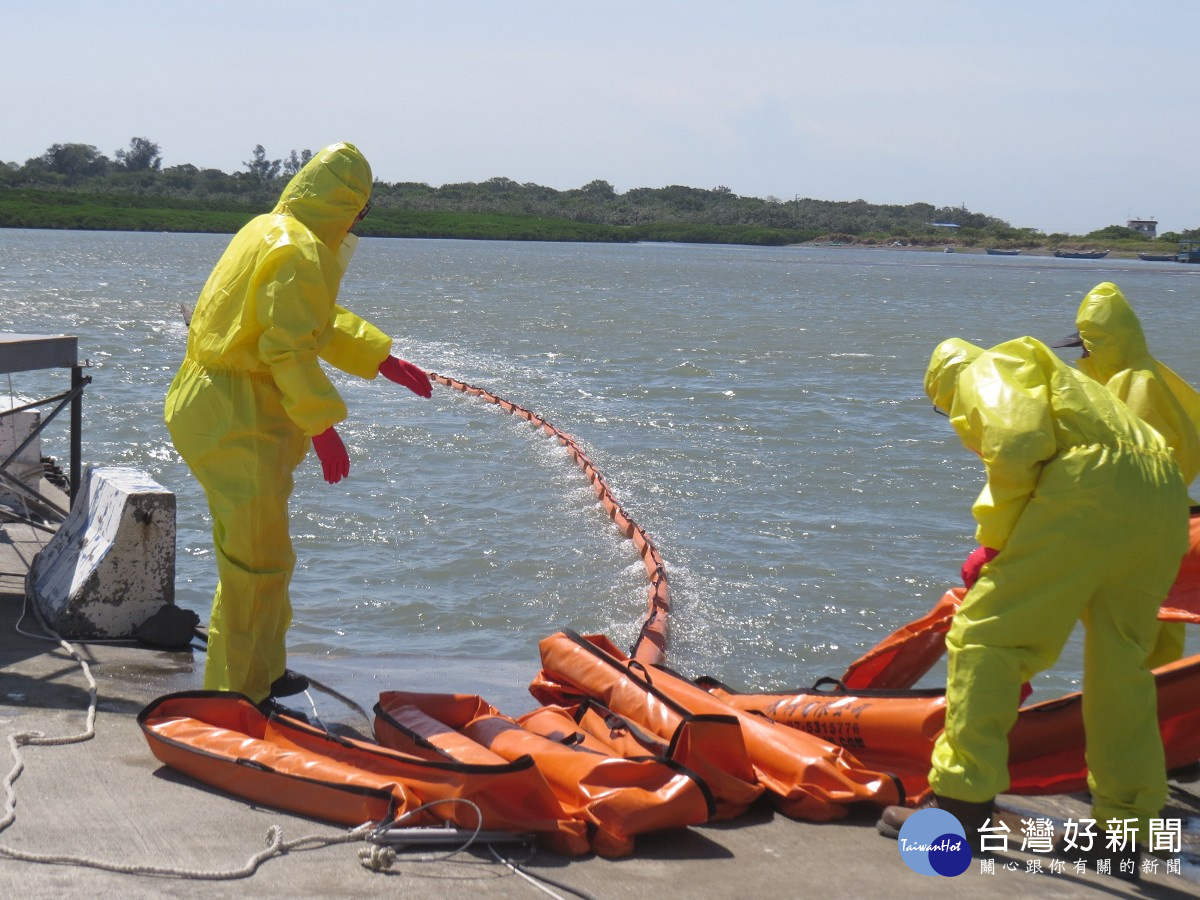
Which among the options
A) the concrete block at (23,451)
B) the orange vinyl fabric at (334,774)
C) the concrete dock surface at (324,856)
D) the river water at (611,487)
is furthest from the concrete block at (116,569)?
the concrete block at (23,451)

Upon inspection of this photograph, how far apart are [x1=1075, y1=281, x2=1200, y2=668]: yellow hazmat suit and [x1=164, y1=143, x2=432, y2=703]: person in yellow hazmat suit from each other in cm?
284

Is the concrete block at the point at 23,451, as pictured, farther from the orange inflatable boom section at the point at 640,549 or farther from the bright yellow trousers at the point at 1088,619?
the bright yellow trousers at the point at 1088,619

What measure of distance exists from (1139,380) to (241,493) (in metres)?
3.33

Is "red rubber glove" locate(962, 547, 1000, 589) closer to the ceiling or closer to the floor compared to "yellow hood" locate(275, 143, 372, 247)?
closer to the floor

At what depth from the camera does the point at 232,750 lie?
408 cm

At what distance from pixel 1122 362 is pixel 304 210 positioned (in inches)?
124

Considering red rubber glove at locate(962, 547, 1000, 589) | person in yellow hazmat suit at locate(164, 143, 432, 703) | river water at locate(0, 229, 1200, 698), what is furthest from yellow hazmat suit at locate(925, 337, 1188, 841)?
river water at locate(0, 229, 1200, 698)

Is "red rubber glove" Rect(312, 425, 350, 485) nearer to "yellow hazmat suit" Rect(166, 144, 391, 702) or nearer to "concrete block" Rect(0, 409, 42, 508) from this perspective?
"yellow hazmat suit" Rect(166, 144, 391, 702)

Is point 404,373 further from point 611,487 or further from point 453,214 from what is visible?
point 453,214

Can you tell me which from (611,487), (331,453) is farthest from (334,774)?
(611,487)

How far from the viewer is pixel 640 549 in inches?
370

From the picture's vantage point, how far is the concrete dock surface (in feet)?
11.3

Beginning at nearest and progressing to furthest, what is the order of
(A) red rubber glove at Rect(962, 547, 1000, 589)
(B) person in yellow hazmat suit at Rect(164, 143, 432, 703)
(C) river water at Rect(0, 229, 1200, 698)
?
(A) red rubber glove at Rect(962, 547, 1000, 589) < (B) person in yellow hazmat suit at Rect(164, 143, 432, 703) < (C) river water at Rect(0, 229, 1200, 698)

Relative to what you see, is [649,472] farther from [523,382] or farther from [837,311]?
[837,311]
